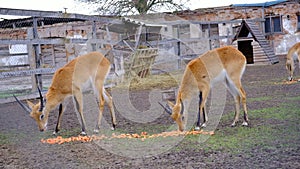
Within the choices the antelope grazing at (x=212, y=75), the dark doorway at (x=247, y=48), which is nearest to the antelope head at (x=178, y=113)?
the antelope grazing at (x=212, y=75)

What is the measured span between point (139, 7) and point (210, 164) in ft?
71.7

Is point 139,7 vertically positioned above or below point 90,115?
above

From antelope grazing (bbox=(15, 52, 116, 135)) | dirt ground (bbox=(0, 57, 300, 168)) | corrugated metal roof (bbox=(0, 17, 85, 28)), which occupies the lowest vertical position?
dirt ground (bbox=(0, 57, 300, 168))

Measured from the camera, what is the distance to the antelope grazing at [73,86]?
18.3 feet

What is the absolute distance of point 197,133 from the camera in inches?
205

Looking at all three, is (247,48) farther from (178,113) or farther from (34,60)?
(178,113)

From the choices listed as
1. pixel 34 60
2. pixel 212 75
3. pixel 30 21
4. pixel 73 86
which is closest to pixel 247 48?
pixel 30 21

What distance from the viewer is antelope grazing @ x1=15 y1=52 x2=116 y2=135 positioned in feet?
18.3

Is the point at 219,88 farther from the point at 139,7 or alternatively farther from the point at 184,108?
the point at 139,7

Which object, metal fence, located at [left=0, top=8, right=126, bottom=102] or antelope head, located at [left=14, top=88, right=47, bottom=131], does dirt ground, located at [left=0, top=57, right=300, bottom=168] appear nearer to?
antelope head, located at [left=14, top=88, right=47, bottom=131]

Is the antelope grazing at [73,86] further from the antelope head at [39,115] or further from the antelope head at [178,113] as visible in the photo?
the antelope head at [178,113]

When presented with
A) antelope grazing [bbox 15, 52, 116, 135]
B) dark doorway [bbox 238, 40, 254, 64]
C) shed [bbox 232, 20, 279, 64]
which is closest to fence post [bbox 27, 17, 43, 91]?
antelope grazing [bbox 15, 52, 116, 135]

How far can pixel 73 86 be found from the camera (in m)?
5.82

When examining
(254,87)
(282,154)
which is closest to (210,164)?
(282,154)
